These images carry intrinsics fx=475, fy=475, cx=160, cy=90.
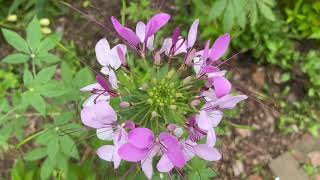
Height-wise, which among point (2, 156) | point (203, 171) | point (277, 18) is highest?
point (277, 18)

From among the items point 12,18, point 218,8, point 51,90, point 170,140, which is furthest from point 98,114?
point 12,18

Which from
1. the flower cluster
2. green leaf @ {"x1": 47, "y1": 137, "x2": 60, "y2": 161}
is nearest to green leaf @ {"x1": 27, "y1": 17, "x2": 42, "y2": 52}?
green leaf @ {"x1": 47, "y1": 137, "x2": 60, "y2": 161}

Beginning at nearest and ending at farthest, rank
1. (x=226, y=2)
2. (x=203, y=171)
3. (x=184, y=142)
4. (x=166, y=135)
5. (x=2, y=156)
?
(x=166, y=135) → (x=184, y=142) → (x=203, y=171) → (x=226, y=2) → (x=2, y=156)

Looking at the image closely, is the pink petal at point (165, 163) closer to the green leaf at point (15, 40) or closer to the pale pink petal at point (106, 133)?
the pale pink petal at point (106, 133)

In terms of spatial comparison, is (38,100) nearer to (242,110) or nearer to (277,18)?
(242,110)

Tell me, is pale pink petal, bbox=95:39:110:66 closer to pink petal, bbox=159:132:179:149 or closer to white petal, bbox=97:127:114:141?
white petal, bbox=97:127:114:141

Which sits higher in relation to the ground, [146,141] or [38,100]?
[146,141]

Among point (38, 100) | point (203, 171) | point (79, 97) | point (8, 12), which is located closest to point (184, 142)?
point (203, 171)

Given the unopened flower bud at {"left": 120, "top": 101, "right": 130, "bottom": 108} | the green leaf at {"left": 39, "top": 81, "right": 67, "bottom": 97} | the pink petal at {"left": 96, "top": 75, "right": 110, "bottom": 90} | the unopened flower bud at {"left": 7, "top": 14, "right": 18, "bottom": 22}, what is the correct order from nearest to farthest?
the pink petal at {"left": 96, "top": 75, "right": 110, "bottom": 90}, the unopened flower bud at {"left": 120, "top": 101, "right": 130, "bottom": 108}, the green leaf at {"left": 39, "top": 81, "right": 67, "bottom": 97}, the unopened flower bud at {"left": 7, "top": 14, "right": 18, "bottom": 22}
